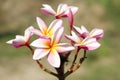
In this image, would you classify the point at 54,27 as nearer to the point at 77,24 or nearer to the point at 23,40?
the point at 23,40

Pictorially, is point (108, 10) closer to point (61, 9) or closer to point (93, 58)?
point (93, 58)

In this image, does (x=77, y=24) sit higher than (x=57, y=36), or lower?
lower

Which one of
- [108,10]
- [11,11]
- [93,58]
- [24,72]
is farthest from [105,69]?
[11,11]

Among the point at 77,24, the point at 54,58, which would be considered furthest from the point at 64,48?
the point at 77,24

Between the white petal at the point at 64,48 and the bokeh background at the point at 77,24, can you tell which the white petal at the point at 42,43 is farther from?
the bokeh background at the point at 77,24

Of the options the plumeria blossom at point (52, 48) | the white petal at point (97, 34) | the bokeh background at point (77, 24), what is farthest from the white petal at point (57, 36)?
the bokeh background at point (77, 24)

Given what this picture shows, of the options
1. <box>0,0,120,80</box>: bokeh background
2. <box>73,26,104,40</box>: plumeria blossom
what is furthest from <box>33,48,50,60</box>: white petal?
<box>0,0,120,80</box>: bokeh background
